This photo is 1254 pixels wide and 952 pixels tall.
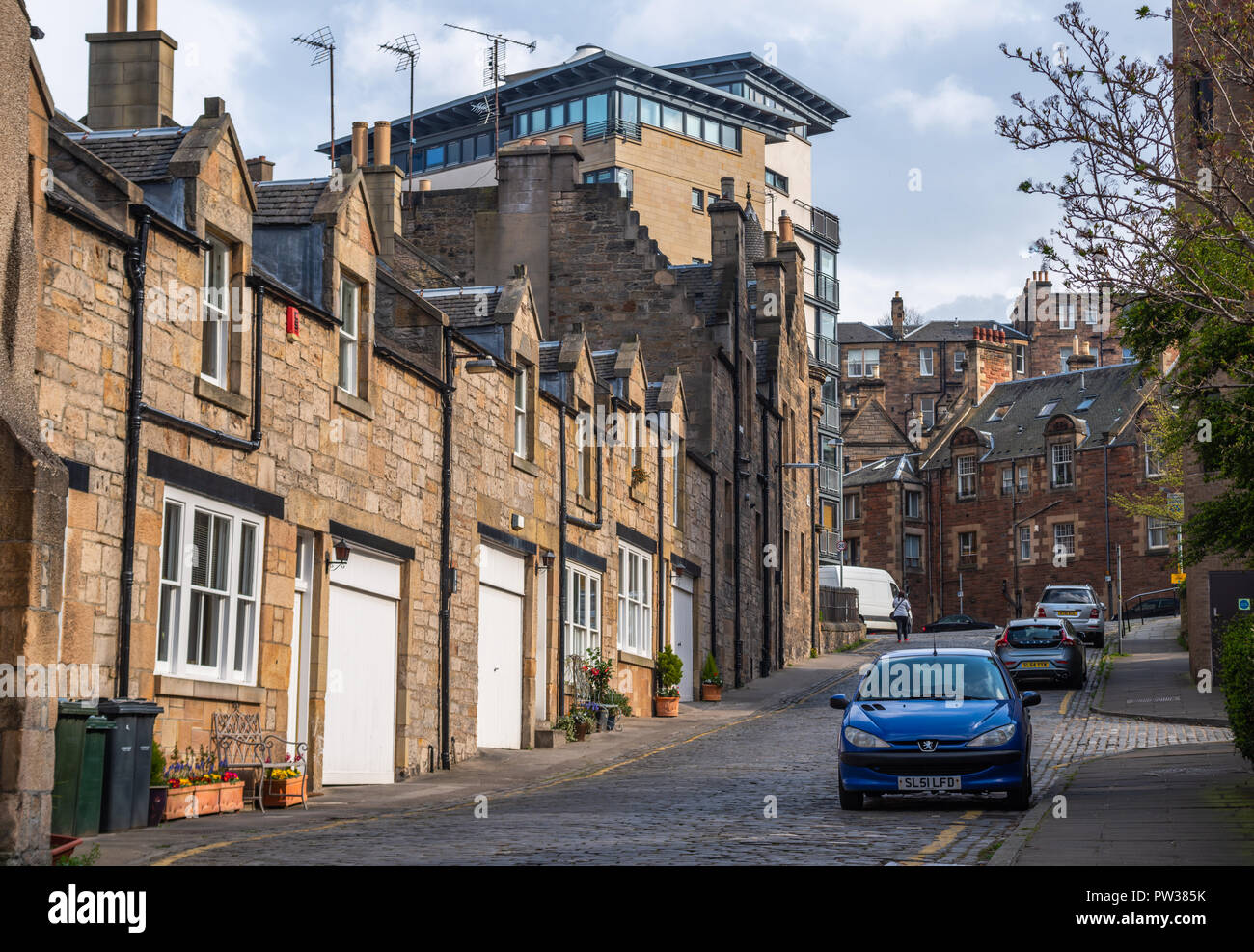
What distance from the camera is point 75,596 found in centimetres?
1323

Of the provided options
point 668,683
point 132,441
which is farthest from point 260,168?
point 132,441

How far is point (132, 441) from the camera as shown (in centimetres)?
1412

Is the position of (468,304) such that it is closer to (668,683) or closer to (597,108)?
(668,683)

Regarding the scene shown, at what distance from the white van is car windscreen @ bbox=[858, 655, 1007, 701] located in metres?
46.8

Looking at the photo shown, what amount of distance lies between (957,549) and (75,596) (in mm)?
68096

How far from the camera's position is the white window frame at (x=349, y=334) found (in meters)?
18.9

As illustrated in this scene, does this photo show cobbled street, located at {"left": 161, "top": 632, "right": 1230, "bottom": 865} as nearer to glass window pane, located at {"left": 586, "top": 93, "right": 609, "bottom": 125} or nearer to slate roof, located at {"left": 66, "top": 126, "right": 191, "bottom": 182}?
slate roof, located at {"left": 66, "top": 126, "right": 191, "bottom": 182}

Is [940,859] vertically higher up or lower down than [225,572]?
lower down

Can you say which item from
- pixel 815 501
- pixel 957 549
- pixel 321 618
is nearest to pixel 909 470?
pixel 957 549

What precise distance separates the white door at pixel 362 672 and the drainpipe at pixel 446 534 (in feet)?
4.19

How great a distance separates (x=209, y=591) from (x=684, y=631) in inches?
804

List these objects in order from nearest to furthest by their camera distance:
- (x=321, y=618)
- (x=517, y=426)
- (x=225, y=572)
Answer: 1. (x=225, y=572)
2. (x=321, y=618)
3. (x=517, y=426)

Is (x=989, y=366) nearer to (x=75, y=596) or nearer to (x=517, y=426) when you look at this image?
(x=517, y=426)

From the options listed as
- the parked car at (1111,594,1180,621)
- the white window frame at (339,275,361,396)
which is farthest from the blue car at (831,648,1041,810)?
the parked car at (1111,594,1180,621)
